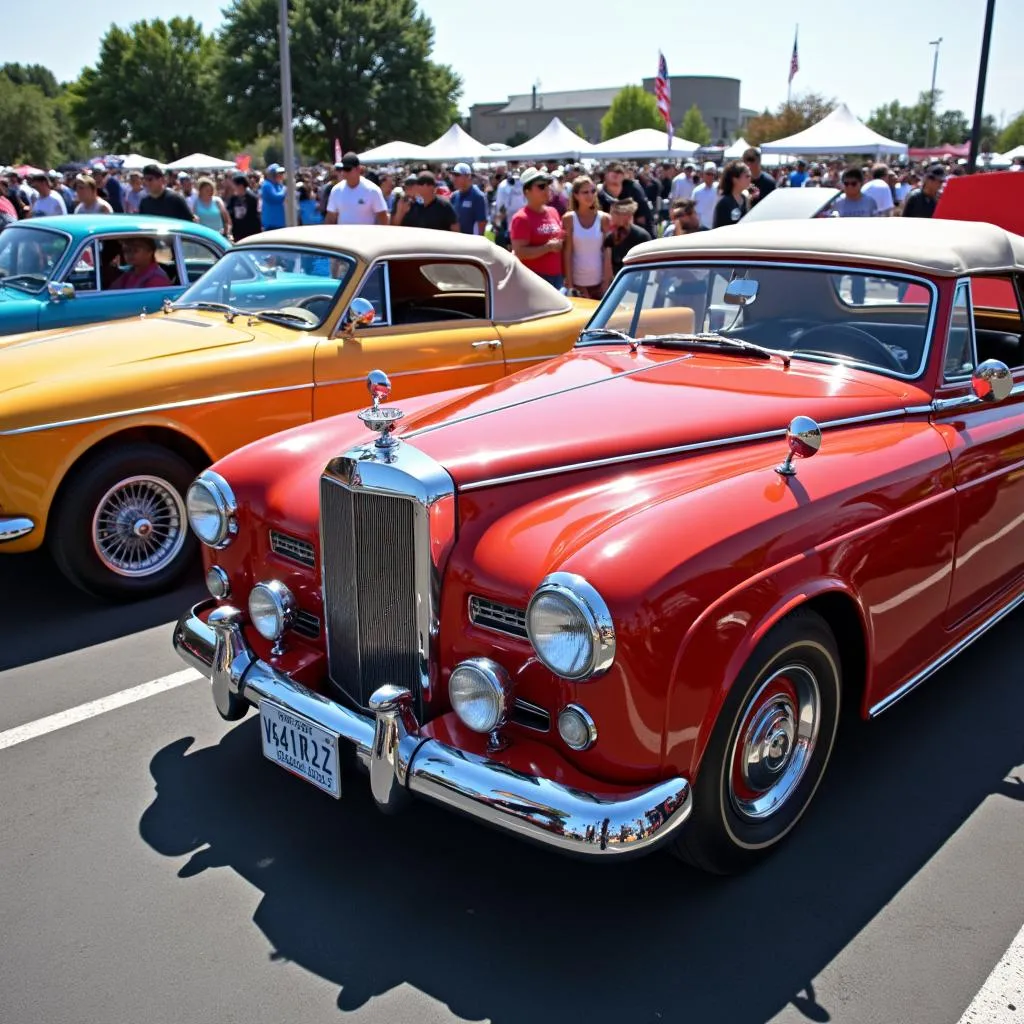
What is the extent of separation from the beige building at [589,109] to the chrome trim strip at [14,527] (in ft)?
376

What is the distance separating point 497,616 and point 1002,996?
154 centimetres

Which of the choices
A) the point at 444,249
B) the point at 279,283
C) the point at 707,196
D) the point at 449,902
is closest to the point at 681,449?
the point at 449,902

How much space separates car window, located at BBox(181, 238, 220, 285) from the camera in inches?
291

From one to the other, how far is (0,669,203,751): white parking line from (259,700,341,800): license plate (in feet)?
3.89

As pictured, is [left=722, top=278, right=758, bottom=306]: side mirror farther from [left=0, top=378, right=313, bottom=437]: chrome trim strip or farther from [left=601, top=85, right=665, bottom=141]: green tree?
[left=601, top=85, right=665, bottom=141]: green tree

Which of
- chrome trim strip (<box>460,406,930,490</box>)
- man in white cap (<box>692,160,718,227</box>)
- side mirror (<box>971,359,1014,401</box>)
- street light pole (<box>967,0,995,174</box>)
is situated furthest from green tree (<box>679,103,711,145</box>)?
chrome trim strip (<box>460,406,930,490</box>)

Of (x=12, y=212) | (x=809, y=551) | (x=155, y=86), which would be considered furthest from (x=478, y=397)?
(x=155, y=86)

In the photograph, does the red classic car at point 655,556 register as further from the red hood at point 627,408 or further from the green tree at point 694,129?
the green tree at point 694,129

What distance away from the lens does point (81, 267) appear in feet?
22.8

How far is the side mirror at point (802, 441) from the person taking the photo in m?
2.82

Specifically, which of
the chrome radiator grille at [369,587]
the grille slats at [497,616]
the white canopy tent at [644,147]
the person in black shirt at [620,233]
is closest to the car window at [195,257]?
the person in black shirt at [620,233]

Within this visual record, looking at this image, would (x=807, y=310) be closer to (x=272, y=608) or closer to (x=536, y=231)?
(x=272, y=608)

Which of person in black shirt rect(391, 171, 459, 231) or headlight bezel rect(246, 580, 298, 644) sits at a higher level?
person in black shirt rect(391, 171, 459, 231)

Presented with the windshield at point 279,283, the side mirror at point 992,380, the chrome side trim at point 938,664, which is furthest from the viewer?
the windshield at point 279,283
